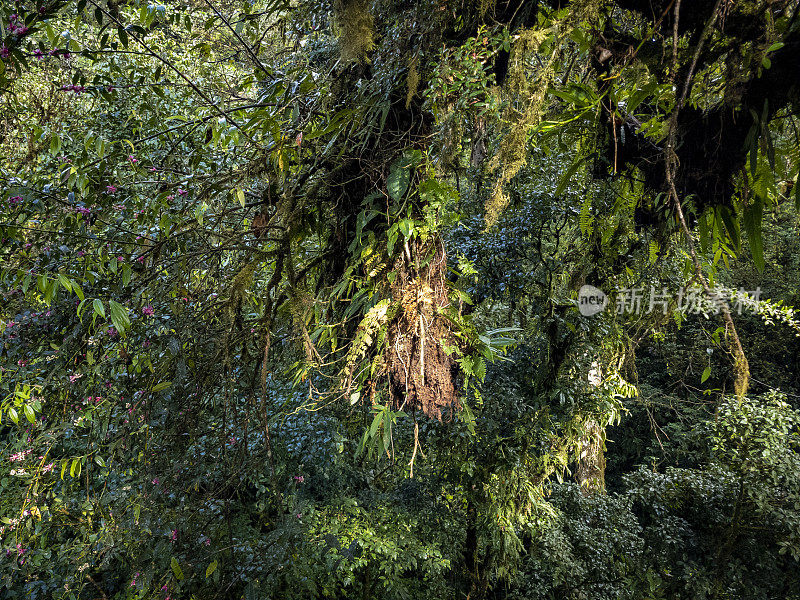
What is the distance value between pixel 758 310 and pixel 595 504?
1886 mm

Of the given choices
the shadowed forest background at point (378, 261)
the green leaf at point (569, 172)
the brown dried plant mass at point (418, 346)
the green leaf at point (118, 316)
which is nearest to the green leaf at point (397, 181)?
the shadowed forest background at point (378, 261)

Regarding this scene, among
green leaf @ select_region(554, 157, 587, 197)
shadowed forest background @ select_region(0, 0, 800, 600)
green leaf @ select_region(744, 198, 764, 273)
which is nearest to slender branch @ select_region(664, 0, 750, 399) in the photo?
shadowed forest background @ select_region(0, 0, 800, 600)

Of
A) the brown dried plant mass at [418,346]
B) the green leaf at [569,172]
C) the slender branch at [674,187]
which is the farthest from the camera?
the green leaf at [569,172]

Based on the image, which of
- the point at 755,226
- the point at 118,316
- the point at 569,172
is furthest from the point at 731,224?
the point at 118,316

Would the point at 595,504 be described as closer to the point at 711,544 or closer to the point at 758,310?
the point at 711,544

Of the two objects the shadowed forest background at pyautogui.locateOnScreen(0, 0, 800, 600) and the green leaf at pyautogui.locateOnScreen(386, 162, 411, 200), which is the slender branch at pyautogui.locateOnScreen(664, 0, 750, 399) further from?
the green leaf at pyautogui.locateOnScreen(386, 162, 411, 200)

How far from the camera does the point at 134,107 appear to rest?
2.55 m

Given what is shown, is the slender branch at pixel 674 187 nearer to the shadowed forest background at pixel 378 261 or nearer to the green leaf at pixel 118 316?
the shadowed forest background at pixel 378 261

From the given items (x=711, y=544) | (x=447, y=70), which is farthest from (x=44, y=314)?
(x=711, y=544)

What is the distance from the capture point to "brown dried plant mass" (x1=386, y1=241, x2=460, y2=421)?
1.06 metres

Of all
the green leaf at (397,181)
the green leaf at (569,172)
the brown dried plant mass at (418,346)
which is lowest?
the brown dried plant mass at (418,346)

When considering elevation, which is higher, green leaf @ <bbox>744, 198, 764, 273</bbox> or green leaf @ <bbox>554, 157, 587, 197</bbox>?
green leaf @ <bbox>554, 157, 587, 197</bbox>

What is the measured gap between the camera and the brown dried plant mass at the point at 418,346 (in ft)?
3.48

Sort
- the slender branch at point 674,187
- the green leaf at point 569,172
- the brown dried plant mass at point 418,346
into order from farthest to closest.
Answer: the green leaf at point 569,172 < the brown dried plant mass at point 418,346 < the slender branch at point 674,187
